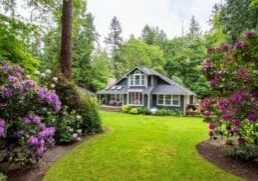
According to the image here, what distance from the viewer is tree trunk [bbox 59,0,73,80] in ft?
44.7

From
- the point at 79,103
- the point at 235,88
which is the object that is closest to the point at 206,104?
the point at 235,88

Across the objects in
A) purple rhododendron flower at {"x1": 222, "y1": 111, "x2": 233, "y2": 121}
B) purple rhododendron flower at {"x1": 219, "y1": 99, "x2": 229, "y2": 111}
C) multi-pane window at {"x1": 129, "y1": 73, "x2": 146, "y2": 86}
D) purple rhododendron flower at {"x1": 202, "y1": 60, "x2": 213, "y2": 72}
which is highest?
multi-pane window at {"x1": 129, "y1": 73, "x2": 146, "y2": 86}

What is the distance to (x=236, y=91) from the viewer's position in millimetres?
9008

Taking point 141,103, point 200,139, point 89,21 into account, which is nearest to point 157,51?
point 89,21

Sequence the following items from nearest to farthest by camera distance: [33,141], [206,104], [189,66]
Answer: [33,141], [206,104], [189,66]

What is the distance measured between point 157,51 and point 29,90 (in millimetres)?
37896

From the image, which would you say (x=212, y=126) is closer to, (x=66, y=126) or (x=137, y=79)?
(x=66, y=126)

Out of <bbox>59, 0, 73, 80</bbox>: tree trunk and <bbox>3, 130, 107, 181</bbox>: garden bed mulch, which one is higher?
<bbox>59, 0, 73, 80</bbox>: tree trunk

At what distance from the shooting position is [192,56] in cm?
3941

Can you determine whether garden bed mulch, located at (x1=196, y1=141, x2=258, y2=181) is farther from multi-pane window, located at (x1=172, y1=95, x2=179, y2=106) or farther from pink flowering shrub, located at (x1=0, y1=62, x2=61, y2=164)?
multi-pane window, located at (x1=172, y1=95, x2=179, y2=106)

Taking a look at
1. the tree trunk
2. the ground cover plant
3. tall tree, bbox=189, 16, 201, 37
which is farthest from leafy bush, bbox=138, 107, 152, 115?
tall tree, bbox=189, 16, 201, 37

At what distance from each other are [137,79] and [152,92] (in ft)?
7.61

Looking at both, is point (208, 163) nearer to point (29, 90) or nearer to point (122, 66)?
point (29, 90)

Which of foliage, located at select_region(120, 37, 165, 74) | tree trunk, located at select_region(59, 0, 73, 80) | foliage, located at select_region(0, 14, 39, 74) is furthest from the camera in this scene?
foliage, located at select_region(120, 37, 165, 74)
